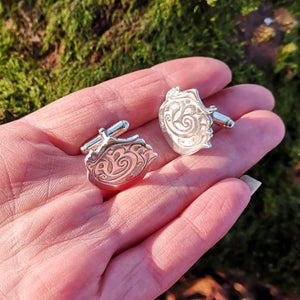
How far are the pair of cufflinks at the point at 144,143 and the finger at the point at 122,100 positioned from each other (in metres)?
0.20

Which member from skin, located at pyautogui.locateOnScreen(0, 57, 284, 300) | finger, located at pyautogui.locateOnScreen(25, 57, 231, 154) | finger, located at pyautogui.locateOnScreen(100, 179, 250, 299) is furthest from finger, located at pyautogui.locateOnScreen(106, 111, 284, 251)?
finger, located at pyautogui.locateOnScreen(25, 57, 231, 154)

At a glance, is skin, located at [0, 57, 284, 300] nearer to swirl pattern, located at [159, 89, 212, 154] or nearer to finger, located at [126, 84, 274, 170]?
finger, located at [126, 84, 274, 170]

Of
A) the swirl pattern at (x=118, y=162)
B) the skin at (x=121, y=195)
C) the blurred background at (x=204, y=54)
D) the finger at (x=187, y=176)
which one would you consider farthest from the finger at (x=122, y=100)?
the finger at (x=187, y=176)

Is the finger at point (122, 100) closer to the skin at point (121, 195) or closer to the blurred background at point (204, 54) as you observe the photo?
the skin at point (121, 195)

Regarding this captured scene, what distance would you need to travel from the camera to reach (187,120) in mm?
3309

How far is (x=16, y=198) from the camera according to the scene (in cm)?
277

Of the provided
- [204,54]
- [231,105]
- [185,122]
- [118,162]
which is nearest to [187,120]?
[185,122]

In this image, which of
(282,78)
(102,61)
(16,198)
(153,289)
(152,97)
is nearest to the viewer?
(153,289)

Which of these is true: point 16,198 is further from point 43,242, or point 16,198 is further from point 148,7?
point 148,7

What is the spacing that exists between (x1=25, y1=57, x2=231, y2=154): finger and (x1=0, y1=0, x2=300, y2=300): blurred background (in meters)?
0.33

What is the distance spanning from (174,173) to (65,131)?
3.63ft

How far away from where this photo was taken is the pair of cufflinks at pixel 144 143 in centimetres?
284

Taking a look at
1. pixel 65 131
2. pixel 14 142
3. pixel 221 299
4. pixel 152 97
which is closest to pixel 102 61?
pixel 152 97

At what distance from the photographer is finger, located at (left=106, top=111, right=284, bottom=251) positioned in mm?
2779
